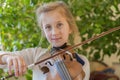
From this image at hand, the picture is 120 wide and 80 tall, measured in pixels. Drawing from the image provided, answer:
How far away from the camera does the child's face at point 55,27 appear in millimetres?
838

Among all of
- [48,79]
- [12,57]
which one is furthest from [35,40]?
[12,57]

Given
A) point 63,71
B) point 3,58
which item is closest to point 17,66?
point 3,58

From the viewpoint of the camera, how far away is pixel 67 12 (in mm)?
918

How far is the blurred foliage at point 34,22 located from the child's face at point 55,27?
286mm

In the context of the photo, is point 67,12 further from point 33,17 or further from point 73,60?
point 33,17

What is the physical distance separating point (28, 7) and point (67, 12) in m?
0.34

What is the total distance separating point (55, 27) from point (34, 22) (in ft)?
1.28

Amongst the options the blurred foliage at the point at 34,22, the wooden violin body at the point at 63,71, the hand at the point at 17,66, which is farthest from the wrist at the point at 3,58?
the blurred foliage at the point at 34,22

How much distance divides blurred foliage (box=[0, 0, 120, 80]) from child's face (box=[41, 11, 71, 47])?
0.29 m

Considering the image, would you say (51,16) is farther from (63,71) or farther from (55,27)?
(63,71)

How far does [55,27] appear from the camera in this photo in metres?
0.84

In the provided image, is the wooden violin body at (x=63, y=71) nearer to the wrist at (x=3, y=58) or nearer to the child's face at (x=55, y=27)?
the child's face at (x=55, y=27)

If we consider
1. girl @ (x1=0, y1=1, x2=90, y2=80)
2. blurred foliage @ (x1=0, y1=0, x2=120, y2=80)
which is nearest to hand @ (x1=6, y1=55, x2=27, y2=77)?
girl @ (x1=0, y1=1, x2=90, y2=80)

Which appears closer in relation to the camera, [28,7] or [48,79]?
[48,79]
